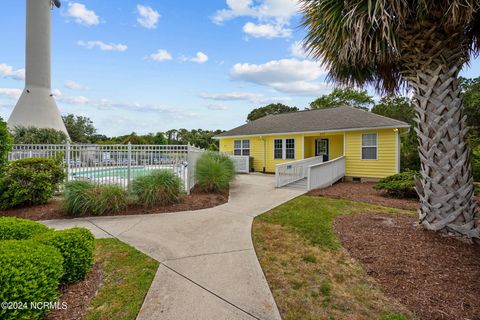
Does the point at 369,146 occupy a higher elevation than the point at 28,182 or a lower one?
higher

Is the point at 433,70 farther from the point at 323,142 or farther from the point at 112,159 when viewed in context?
the point at 323,142

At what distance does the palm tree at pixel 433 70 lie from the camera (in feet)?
13.2

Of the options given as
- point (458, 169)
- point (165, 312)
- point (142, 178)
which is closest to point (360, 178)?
point (458, 169)

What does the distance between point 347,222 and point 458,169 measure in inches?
95.8

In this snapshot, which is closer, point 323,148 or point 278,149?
point 323,148

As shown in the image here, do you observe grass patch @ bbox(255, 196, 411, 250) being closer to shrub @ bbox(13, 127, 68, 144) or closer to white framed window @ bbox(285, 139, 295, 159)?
white framed window @ bbox(285, 139, 295, 159)

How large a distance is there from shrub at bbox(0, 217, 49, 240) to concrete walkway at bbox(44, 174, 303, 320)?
1.57 m

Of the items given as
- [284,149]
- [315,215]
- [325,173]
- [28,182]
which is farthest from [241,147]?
[28,182]

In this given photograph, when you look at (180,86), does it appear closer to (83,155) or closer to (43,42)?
(83,155)

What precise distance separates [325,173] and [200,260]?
29.6ft

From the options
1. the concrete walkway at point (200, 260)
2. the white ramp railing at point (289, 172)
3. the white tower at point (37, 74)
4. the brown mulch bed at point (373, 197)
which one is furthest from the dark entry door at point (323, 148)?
the white tower at point (37, 74)

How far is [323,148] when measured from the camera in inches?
630

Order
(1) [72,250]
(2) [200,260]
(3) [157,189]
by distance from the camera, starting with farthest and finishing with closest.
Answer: (3) [157,189] < (2) [200,260] < (1) [72,250]

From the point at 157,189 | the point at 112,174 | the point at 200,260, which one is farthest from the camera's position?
the point at 112,174
